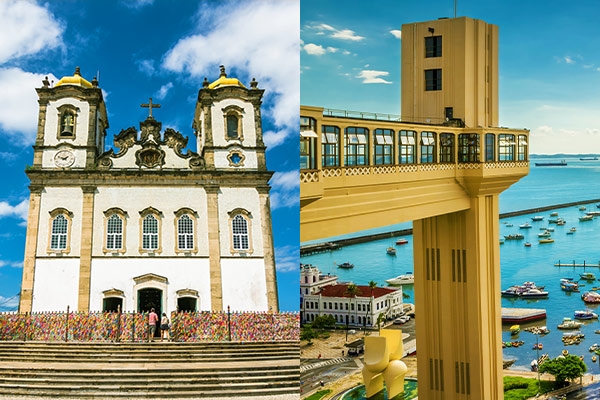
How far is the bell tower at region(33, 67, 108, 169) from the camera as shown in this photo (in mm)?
3996

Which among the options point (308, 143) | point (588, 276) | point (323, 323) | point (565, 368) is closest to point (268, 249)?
point (323, 323)

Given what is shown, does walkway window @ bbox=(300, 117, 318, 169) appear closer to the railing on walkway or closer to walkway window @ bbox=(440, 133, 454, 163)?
the railing on walkway

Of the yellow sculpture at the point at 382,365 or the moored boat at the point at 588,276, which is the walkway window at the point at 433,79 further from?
the moored boat at the point at 588,276

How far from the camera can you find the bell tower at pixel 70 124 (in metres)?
4.00

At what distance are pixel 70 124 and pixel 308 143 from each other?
260 cm

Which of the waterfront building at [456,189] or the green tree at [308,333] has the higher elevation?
the waterfront building at [456,189]

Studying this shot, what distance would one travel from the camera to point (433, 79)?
5988 millimetres

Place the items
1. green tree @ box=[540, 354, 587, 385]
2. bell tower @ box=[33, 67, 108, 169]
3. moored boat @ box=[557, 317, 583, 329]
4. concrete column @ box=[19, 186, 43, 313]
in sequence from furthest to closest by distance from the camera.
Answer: moored boat @ box=[557, 317, 583, 329] → green tree @ box=[540, 354, 587, 385] → concrete column @ box=[19, 186, 43, 313] → bell tower @ box=[33, 67, 108, 169]

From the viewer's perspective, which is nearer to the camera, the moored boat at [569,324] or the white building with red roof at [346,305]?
the white building with red roof at [346,305]

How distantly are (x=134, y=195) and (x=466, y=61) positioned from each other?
289 centimetres

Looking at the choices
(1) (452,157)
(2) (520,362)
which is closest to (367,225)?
(1) (452,157)

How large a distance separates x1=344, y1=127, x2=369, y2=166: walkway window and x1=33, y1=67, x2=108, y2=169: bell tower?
143 cm

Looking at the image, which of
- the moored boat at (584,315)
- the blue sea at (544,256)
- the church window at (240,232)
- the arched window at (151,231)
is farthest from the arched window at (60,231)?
the moored boat at (584,315)

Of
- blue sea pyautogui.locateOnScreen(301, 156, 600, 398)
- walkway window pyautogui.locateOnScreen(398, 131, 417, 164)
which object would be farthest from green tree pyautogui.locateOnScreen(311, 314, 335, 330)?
blue sea pyautogui.locateOnScreen(301, 156, 600, 398)
